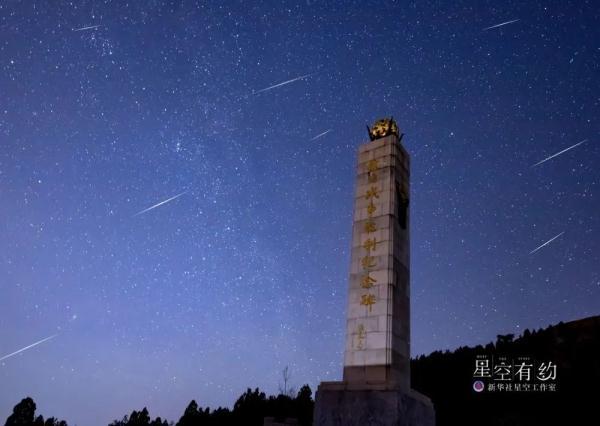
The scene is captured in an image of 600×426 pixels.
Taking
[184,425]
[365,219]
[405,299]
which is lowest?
[184,425]

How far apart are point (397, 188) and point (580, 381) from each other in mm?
32322

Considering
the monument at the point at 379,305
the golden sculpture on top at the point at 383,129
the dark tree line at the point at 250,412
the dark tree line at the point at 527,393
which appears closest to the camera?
the monument at the point at 379,305

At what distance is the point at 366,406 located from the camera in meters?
9.80

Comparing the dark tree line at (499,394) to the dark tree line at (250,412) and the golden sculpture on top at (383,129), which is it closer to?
the dark tree line at (250,412)

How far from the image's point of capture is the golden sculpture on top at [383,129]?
13.3 m

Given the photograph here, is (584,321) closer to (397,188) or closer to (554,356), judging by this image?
(554,356)

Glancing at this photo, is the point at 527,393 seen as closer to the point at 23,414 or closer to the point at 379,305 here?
the point at 379,305

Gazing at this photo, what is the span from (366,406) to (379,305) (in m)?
2.32

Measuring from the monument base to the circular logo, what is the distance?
1115 inches

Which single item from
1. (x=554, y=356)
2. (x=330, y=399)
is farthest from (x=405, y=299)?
(x=554, y=356)

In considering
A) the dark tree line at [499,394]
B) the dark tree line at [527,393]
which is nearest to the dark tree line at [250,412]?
the dark tree line at [499,394]

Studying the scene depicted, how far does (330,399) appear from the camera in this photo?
34.0ft

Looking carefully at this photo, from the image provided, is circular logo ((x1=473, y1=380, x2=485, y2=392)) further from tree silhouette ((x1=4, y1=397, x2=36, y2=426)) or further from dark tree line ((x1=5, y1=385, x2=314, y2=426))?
tree silhouette ((x1=4, y1=397, x2=36, y2=426))

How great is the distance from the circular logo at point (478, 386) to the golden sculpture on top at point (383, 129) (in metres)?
29.2
